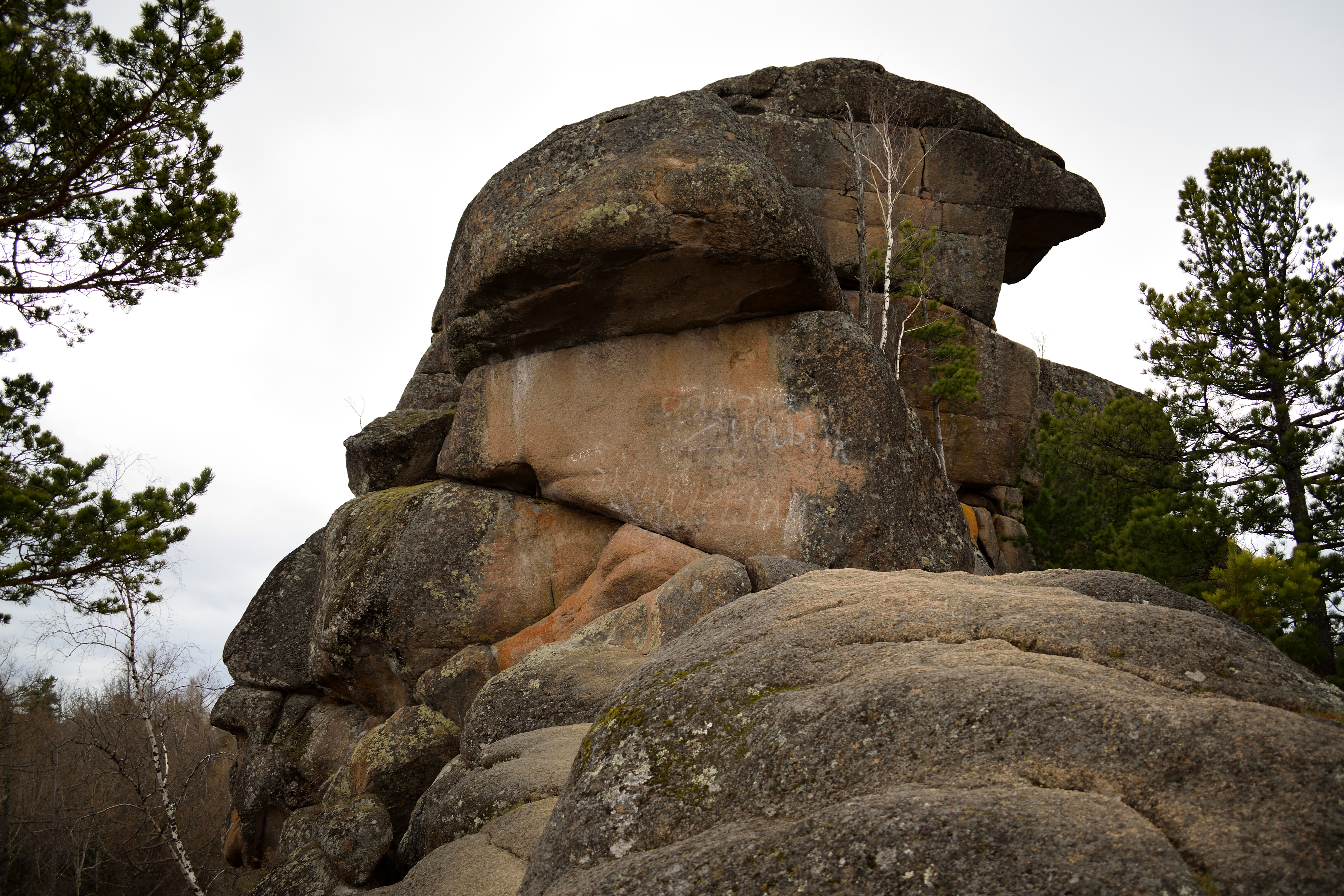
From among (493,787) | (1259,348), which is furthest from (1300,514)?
(493,787)

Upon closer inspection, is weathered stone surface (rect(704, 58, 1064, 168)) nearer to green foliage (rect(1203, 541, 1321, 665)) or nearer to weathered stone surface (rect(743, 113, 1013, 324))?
weathered stone surface (rect(743, 113, 1013, 324))

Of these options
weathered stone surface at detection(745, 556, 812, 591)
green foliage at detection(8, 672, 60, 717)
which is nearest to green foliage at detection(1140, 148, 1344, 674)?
weathered stone surface at detection(745, 556, 812, 591)

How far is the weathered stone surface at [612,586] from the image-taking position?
11.3m

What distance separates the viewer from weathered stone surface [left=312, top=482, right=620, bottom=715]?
12.3m

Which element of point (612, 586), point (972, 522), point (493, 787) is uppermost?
point (972, 522)

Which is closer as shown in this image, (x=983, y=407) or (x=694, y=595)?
(x=694, y=595)

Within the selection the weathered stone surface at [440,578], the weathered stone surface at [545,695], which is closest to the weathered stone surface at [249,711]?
the weathered stone surface at [440,578]

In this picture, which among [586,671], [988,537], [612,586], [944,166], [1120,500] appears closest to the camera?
[586,671]

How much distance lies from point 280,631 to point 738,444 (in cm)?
917

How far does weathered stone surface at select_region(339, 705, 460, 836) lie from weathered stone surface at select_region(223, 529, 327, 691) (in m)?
5.03

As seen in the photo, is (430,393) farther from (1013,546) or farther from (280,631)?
(1013,546)

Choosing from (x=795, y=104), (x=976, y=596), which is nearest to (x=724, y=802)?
(x=976, y=596)

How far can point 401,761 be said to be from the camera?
33.9ft

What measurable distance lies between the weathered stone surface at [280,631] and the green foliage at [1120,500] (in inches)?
515
